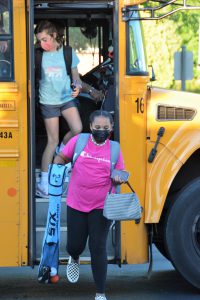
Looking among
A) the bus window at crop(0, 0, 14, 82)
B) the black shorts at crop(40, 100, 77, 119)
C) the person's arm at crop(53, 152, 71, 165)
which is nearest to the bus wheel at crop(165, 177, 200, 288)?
the person's arm at crop(53, 152, 71, 165)

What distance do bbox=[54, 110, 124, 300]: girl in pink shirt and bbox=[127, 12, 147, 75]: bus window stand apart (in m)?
0.58

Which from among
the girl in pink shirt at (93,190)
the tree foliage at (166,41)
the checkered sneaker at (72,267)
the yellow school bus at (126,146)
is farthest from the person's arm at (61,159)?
the tree foliage at (166,41)

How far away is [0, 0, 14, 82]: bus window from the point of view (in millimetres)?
5855

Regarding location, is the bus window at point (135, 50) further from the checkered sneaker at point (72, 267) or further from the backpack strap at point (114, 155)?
the checkered sneaker at point (72, 267)

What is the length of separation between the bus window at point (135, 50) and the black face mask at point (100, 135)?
2.03 ft

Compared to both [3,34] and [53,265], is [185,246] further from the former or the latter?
[3,34]

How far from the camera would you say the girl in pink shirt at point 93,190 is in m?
5.67

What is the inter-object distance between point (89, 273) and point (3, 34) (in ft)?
9.05

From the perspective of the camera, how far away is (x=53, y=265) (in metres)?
5.88

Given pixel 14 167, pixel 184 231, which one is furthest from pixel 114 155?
pixel 184 231

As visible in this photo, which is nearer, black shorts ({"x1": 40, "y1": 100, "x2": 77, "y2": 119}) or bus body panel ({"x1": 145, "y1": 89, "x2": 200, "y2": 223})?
bus body panel ({"x1": 145, "y1": 89, "x2": 200, "y2": 223})

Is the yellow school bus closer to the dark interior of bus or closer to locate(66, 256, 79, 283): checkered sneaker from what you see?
locate(66, 256, 79, 283): checkered sneaker

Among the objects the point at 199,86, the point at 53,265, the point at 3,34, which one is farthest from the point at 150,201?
the point at 199,86

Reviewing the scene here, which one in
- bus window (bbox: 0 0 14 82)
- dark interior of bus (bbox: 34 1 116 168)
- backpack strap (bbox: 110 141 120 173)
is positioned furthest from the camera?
dark interior of bus (bbox: 34 1 116 168)
